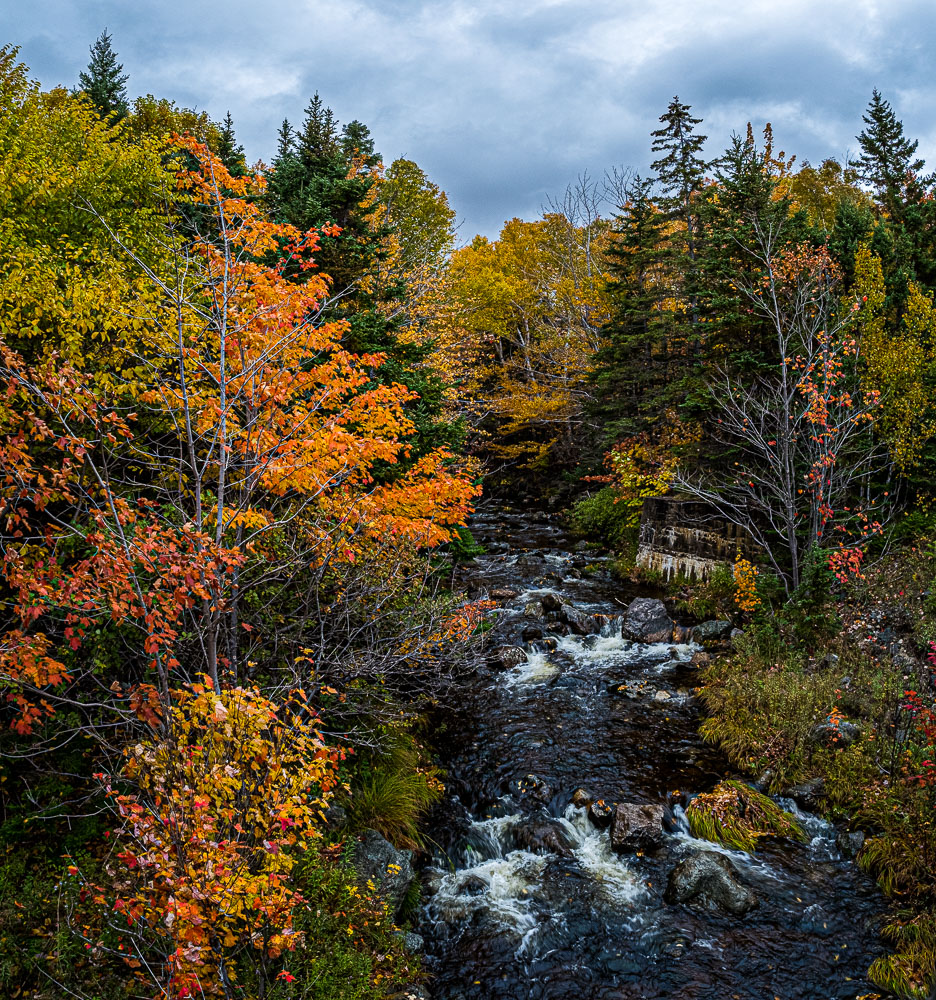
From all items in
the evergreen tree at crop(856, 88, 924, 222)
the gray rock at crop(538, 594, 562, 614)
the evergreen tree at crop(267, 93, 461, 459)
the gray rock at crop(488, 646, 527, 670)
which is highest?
the evergreen tree at crop(856, 88, 924, 222)

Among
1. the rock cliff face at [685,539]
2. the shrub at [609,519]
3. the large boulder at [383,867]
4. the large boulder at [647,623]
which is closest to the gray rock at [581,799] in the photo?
the large boulder at [383,867]

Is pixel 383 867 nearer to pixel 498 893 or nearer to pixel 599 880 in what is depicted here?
pixel 498 893

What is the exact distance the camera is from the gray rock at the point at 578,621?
48.7 feet

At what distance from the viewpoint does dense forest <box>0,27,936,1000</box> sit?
4.76 meters

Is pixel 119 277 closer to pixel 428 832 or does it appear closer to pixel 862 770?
pixel 428 832

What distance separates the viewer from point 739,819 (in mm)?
8242

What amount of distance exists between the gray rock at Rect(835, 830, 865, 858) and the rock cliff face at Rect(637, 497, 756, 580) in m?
8.61

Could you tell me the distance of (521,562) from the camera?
20.5m

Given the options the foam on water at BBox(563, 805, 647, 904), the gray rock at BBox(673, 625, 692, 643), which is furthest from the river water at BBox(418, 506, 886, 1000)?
the gray rock at BBox(673, 625, 692, 643)

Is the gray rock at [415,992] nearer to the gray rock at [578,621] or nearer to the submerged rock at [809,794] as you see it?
the submerged rock at [809,794]

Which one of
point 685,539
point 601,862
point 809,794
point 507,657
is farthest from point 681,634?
point 601,862

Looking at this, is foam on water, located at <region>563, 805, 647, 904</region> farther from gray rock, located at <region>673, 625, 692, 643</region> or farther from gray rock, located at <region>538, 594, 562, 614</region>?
gray rock, located at <region>538, 594, 562, 614</region>

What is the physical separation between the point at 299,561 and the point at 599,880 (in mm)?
5589

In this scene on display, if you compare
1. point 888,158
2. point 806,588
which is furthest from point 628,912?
point 888,158
